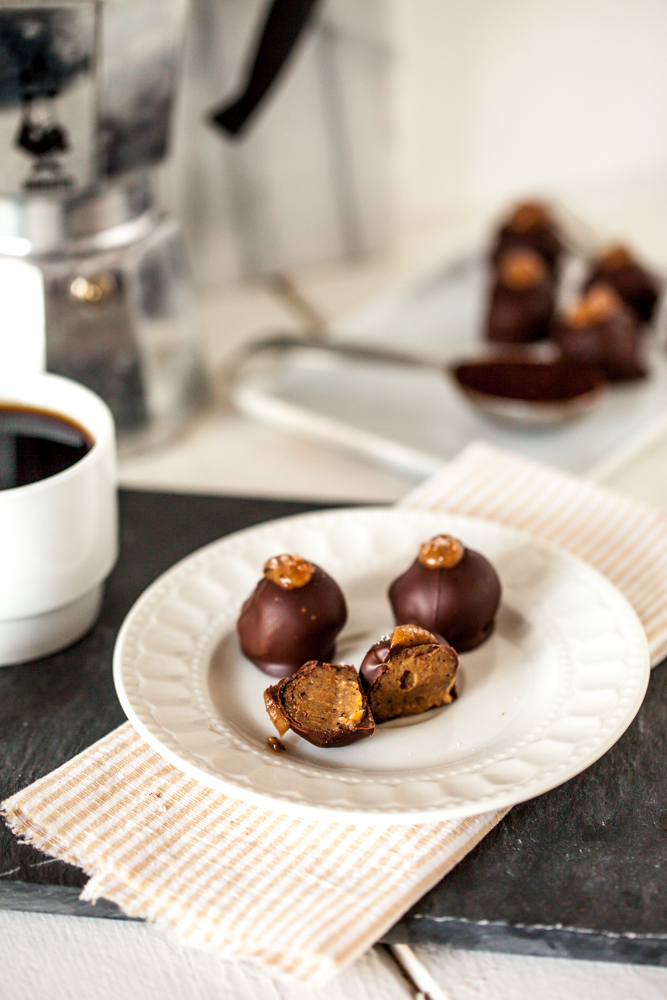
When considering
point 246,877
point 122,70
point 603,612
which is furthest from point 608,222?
point 246,877

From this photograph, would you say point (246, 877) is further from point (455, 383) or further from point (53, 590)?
point (455, 383)

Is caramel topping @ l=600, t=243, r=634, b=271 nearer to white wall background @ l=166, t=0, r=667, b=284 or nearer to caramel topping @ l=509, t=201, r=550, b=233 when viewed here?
caramel topping @ l=509, t=201, r=550, b=233

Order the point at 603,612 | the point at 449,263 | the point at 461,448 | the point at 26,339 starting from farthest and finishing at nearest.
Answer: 1. the point at 449,263
2. the point at 461,448
3. the point at 26,339
4. the point at 603,612

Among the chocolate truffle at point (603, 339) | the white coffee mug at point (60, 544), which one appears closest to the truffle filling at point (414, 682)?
the white coffee mug at point (60, 544)

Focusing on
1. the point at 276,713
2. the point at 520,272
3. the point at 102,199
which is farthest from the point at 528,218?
the point at 276,713

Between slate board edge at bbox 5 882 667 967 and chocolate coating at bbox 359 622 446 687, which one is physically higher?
chocolate coating at bbox 359 622 446 687

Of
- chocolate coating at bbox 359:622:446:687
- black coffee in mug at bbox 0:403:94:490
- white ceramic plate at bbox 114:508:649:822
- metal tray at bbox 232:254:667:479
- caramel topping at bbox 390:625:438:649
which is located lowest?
metal tray at bbox 232:254:667:479

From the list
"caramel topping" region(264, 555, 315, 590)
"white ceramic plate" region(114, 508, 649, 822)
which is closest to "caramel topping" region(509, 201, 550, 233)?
"white ceramic plate" region(114, 508, 649, 822)

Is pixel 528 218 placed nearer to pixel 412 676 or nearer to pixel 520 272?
pixel 520 272
